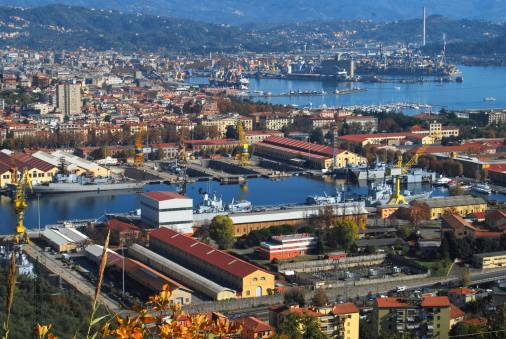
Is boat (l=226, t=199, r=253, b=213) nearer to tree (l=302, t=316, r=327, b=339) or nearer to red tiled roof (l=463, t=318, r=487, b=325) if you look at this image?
red tiled roof (l=463, t=318, r=487, b=325)

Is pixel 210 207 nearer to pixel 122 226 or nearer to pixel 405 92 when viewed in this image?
pixel 122 226

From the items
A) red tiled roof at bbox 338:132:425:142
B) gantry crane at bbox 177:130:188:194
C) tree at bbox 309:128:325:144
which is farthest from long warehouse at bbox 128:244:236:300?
tree at bbox 309:128:325:144

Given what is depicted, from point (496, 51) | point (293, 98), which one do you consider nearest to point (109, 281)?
point (293, 98)

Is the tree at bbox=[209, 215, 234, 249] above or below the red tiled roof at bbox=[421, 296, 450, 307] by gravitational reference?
below

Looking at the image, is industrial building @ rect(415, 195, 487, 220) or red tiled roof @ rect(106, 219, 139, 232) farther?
industrial building @ rect(415, 195, 487, 220)

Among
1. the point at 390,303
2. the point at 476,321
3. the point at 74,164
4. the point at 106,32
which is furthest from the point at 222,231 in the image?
the point at 106,32

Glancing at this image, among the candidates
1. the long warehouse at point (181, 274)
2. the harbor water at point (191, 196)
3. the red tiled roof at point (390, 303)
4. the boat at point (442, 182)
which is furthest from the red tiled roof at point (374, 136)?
the red tiled roof at point (390, 303)

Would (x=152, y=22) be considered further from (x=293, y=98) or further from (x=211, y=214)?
(x=211, y=214)

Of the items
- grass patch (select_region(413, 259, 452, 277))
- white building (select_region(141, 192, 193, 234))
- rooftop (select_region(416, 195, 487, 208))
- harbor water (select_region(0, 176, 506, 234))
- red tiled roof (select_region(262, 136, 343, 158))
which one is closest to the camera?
grass patch (select_region(413, 259, 452, 277))
